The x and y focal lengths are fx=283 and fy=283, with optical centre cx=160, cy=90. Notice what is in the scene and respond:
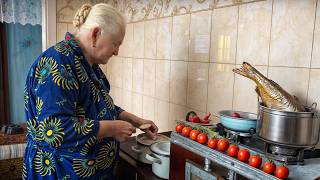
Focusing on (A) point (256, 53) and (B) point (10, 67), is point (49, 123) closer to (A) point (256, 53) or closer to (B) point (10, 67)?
(A) point (256, 53)

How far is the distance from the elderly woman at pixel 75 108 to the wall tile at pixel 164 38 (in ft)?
2.18

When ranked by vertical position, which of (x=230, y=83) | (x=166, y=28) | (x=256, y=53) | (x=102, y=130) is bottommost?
(x=102, y=130)

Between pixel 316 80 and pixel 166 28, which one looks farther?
pixel 166 28

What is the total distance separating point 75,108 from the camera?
3.19 ft

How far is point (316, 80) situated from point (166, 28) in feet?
3.21

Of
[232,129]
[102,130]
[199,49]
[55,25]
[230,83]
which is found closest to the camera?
[232,129]

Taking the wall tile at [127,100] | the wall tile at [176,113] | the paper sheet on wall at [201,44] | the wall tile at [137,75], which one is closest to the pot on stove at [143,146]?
the wall tile at [176,113]

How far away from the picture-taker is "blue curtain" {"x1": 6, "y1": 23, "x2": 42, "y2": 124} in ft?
8.12

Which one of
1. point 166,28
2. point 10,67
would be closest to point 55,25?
point 10,67

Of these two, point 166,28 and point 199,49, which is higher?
point 166,28

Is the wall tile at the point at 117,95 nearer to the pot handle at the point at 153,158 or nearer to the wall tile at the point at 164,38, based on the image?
the wall tile at the point at 164,38

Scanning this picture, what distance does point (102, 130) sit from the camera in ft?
3.24

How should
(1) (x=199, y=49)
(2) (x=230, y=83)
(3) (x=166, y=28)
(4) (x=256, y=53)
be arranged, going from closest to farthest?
(4) (x=256, y=53) → (2) (x=230, y=83) → (1) (x=199, y=49) → (3) (x=166, y=28)

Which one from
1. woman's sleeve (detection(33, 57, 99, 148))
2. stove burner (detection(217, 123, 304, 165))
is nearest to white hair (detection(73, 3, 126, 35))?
woman's sleeve (detection(33, 57, 99, 148))
